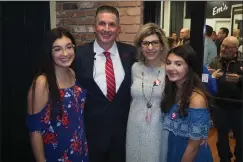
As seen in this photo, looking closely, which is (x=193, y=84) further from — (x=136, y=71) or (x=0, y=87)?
(x=0, y=87)

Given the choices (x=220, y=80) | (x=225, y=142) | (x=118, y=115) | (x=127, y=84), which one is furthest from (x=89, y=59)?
(x=225, y=142)

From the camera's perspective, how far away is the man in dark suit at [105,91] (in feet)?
6.87

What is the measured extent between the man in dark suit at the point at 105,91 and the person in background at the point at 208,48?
1126 millimetres

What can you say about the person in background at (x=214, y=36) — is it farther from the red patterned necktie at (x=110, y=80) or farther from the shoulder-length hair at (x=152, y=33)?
the red patterned necktie at (x=110, y=80)

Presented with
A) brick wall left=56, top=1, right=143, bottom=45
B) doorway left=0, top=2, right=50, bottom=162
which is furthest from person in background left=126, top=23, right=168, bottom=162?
doorway left=0, top=2, right=50, bottom=162

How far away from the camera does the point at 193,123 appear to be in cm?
172

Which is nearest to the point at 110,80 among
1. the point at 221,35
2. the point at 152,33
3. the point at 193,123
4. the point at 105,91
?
the point at 105,91

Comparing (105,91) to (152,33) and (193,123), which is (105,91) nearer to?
(152,33)

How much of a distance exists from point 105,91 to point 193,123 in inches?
27.7

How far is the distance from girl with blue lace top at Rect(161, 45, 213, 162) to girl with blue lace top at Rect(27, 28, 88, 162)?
2.02 feet

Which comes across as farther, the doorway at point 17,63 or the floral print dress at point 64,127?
the doorway at point 17,63

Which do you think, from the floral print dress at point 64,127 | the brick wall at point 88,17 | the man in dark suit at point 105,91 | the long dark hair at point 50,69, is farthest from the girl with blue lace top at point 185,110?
the brick wall at point 88,17

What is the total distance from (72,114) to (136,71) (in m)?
0.61

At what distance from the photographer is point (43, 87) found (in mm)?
1709
